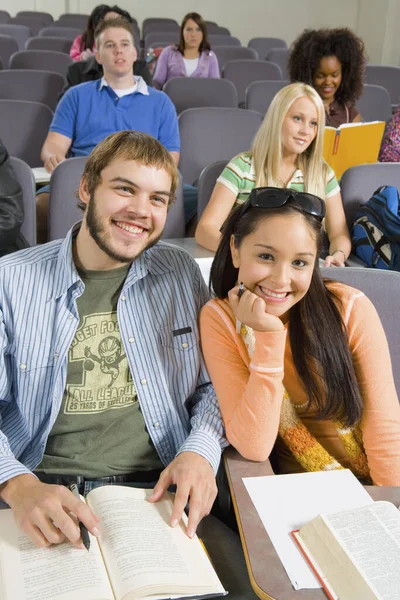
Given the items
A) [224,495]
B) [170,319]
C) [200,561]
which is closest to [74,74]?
[170,319]

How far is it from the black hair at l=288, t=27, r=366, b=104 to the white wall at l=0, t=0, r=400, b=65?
5643 mm

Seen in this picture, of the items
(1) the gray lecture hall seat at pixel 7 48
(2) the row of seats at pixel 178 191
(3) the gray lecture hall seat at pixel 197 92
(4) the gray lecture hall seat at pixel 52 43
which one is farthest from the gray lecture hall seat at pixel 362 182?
(4) the gray lecture hall seat at pixel 52 43

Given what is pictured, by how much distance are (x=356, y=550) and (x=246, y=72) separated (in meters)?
5.26

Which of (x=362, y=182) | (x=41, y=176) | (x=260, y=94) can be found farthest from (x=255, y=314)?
(x=260, y=94)

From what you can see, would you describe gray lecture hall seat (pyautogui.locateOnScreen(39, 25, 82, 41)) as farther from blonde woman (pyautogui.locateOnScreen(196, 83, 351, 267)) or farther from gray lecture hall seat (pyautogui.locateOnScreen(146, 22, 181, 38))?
blonde woman (pyautogui.locateOnScreen(196, 83, 351, 267))

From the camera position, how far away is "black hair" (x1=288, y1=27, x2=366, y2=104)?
3488mm

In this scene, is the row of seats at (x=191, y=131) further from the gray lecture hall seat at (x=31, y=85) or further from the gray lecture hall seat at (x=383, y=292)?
the gray lecture hall seat at (x=383, y=292)

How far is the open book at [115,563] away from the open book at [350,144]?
2.10 metres

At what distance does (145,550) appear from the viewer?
3.34ft

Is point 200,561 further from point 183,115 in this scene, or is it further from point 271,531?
point 183,115

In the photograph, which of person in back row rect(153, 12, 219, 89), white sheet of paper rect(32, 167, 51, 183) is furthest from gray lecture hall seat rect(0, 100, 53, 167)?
person in back row rect(153, 12, 219, 89)

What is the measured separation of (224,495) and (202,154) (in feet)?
7.69

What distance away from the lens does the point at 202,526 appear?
125cm

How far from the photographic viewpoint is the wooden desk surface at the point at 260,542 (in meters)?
0.90
